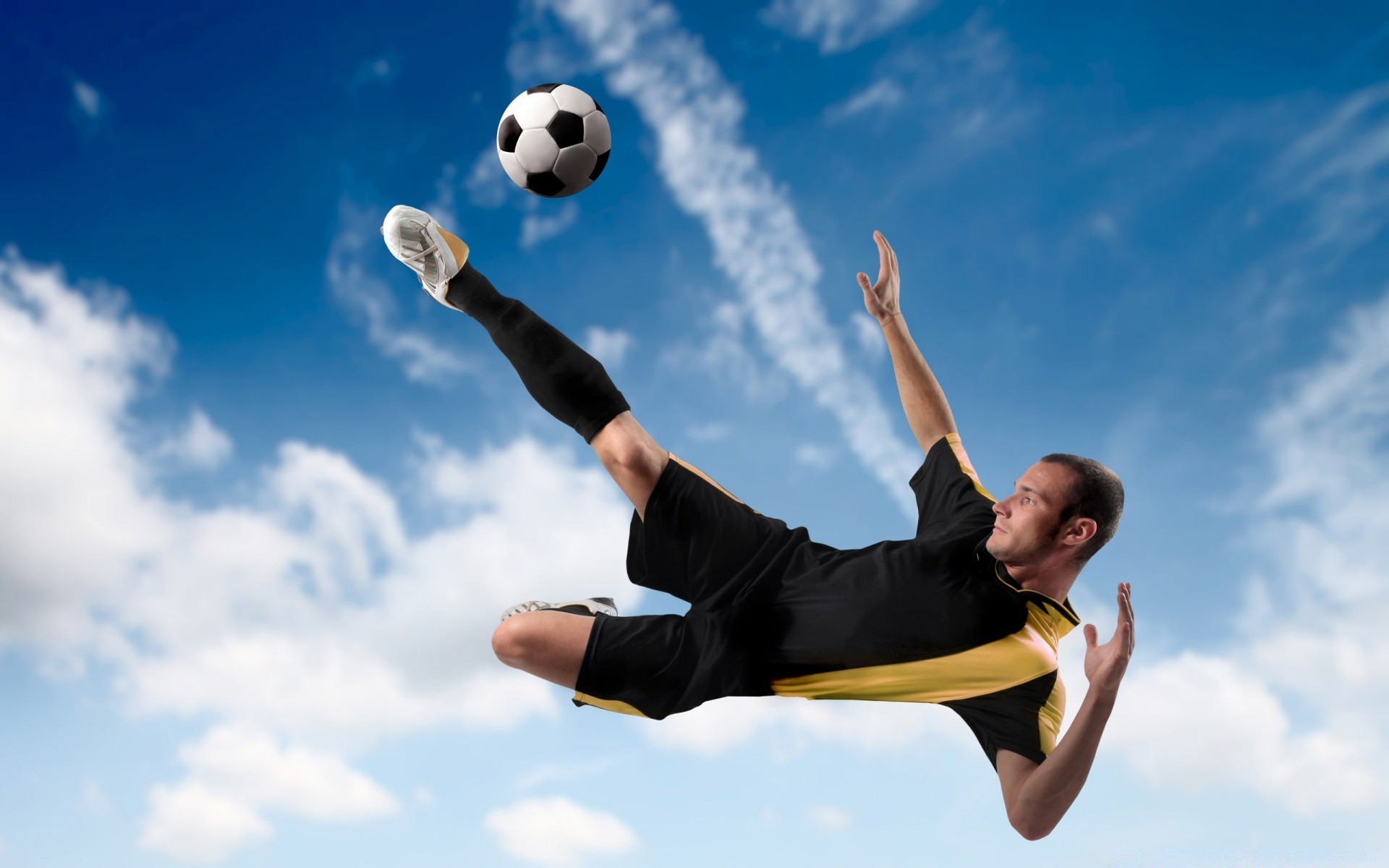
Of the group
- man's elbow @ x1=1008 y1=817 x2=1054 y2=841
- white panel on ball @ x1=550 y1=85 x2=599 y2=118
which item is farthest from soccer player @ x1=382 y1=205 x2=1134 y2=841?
white panel on ball @ x1=550 y1=85 x2=599 y2=118

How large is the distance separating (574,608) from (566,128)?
8.41ft

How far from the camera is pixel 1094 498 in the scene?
4.52 meters

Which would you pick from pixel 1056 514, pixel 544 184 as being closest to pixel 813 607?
pixel 1056 514

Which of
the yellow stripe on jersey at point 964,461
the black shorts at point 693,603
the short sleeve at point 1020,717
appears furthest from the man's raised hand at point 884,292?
the short sleeve at point 1020,717

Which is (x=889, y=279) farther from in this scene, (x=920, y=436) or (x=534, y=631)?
(x=534, y=631)

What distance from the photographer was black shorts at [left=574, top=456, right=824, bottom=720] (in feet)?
14.5

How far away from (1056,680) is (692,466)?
6.60ft

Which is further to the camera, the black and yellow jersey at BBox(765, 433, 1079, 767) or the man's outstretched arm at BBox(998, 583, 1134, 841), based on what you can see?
the black and yellow jersey at BBox(765, 433, 1079, 767)

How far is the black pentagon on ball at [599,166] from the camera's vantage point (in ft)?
18.3

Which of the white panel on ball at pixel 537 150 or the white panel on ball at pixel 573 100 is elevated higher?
the white panel on ball at pixel 573 100

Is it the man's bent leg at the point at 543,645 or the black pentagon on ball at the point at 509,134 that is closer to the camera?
the man's bent leg at the point at 543,645

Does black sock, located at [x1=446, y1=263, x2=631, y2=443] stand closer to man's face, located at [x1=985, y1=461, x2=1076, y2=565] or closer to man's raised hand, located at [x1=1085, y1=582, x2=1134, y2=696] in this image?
man's face, located at [x1=985, y1=461, x2=1076, y2=565]

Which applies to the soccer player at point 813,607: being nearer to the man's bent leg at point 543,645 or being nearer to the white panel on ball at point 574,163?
the man's bent leg at point 543,645

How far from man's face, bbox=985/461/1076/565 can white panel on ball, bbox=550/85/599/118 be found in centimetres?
304
